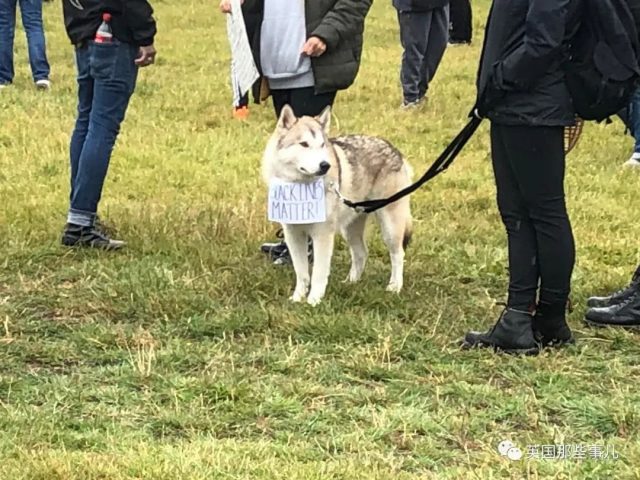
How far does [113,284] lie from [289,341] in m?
1.17

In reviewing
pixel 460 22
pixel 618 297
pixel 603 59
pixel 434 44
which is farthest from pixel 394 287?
pixel 460 22

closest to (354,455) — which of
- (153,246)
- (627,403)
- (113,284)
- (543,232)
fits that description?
(627,403)

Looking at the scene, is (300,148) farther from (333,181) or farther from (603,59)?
(603,59)

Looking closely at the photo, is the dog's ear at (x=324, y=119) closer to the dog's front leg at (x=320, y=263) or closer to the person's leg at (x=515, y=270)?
the dog's front leg at (x=320, y=263)

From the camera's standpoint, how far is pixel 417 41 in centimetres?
1027

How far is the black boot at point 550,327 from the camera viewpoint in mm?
4387

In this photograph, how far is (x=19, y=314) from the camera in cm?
478

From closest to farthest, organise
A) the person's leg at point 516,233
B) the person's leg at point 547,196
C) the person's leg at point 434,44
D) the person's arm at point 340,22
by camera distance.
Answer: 1. the person's leg at point 547,196
2. the person's leg at point 516,233
3. the person's arm at point 340,22
4. the person's leg at point 434,44

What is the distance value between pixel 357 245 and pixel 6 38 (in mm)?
6681

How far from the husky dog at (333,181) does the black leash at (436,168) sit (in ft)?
0.28

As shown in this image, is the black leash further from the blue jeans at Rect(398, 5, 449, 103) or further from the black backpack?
the blue jeans at Rect(398, 5, 449, 103)

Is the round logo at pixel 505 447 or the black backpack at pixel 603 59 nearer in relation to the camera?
the round logo at pixel 505 447

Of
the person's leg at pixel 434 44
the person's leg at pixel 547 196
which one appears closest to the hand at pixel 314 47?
the person's leg at pixel 547 196

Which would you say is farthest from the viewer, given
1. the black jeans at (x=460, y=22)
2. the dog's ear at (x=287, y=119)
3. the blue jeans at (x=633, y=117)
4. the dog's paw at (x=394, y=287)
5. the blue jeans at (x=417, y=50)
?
the black jeans at (x=460, y=22)
